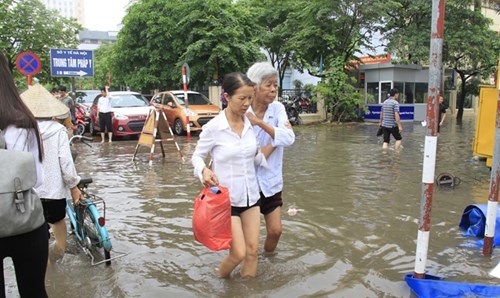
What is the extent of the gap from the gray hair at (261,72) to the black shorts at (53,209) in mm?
1826

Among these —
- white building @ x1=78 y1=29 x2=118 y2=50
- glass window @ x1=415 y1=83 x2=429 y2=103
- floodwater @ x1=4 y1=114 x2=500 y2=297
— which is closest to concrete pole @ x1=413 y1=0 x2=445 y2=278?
floodwater @ x1=4 y1=114 x2=500 y2=297

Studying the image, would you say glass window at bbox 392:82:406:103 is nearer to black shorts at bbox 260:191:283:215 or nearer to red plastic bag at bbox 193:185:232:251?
black shorts at bbox 260:191:283:215

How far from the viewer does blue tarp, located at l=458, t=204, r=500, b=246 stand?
481 centimetres

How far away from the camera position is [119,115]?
15398mm

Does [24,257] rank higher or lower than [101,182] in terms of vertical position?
higher

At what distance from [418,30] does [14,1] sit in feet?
67.0

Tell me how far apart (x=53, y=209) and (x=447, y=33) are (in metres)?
22.1

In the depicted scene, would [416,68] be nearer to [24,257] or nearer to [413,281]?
[413,281]

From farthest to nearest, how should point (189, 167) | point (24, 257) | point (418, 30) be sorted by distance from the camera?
point (418, 30)
point (189, 167)
point (24, 257)

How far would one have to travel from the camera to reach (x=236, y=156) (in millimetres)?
3439

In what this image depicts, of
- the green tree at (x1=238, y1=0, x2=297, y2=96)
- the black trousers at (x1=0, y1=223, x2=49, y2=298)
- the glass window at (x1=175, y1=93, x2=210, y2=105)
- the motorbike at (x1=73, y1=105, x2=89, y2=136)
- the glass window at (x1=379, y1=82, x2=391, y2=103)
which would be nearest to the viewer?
the black trousers at (x1=0, y1=223, x2=49, y2=298)

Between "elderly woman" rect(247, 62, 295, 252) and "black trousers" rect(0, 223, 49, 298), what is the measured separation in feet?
5.82

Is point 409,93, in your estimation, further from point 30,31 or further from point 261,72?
point 261,72

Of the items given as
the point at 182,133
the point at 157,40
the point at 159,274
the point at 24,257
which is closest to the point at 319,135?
the point at 182,133
